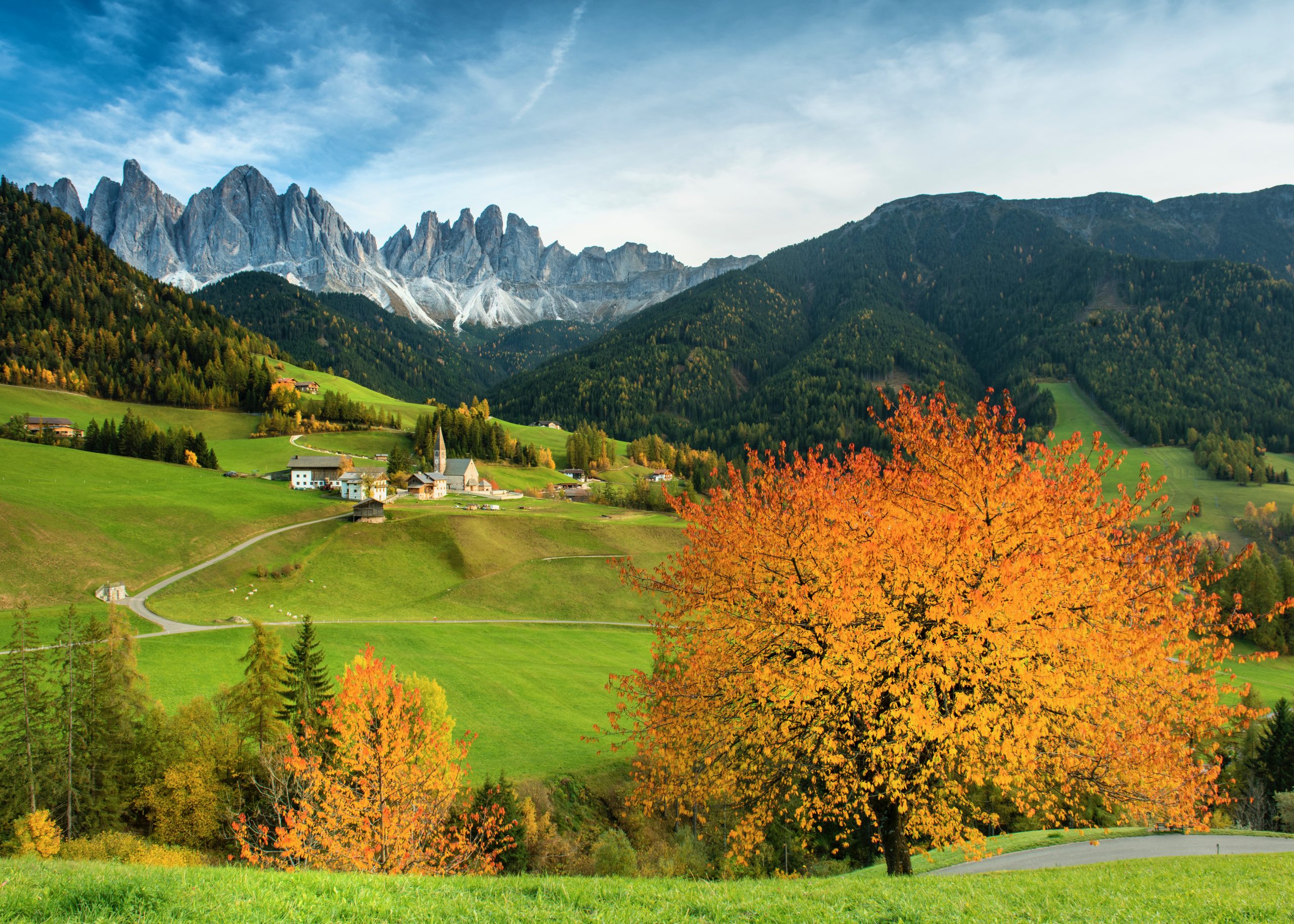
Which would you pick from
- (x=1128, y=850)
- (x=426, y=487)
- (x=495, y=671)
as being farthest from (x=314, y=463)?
(x=1128, y=850)

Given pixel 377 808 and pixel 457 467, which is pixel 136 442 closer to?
pixel 457 467

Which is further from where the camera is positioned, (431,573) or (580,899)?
(431,573)

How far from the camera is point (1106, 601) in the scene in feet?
44.3

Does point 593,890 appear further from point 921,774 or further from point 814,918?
point 921,774

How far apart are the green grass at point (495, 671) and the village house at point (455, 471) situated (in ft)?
187

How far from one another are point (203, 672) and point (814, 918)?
49626 millimetres

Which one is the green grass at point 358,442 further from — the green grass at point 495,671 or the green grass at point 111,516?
the green grass at point 495,671

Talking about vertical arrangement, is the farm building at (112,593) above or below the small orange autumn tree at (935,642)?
below

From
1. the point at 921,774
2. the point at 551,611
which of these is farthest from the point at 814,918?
the point at 551,611

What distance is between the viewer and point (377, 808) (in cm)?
2344

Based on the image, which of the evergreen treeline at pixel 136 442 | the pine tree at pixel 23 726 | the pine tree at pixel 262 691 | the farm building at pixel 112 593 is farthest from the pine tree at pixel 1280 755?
the evergreen treeline at pixel 136 442

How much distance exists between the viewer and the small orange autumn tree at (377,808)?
901 inches

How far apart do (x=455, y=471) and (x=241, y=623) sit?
66.3 m

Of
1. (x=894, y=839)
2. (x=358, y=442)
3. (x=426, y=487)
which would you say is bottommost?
(x=894, y=839)
